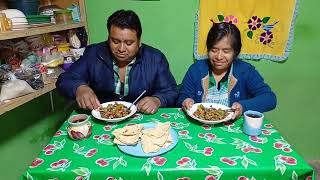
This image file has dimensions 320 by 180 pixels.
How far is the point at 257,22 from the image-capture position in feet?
6.20

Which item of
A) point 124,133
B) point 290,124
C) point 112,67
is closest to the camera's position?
point 124,133

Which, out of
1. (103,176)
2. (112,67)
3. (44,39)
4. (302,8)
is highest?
(302,8)

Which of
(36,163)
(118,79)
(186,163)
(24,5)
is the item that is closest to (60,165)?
(36,163)

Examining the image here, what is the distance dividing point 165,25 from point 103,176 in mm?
1323

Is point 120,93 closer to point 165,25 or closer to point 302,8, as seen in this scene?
point 165,25

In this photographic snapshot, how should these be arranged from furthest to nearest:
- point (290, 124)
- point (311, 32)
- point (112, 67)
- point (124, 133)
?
point (290, 124) → point (311, 32) → point (112, 67) → point (124, 133)

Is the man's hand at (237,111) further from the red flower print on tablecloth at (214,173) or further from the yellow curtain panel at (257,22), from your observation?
the yellow curtain panel at (257,22)

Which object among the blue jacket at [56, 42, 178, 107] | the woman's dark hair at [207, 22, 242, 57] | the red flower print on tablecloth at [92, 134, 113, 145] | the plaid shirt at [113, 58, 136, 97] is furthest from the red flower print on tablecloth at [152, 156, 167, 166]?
the woman's dark hair at [207, 22, 242, 57]

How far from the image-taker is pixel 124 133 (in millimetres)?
1060

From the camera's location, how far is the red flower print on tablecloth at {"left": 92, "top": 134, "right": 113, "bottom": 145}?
107 centimetres

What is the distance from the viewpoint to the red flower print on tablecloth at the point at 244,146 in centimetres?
99

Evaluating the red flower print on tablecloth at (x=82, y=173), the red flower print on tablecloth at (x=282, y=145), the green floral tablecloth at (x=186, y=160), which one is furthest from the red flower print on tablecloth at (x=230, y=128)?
the red flower print on tablecloth at (x=82, y=173)

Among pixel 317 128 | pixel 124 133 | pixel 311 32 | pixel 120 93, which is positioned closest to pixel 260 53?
pixel 311 32

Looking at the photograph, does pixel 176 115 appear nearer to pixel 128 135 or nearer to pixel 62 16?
pixel 128 135
